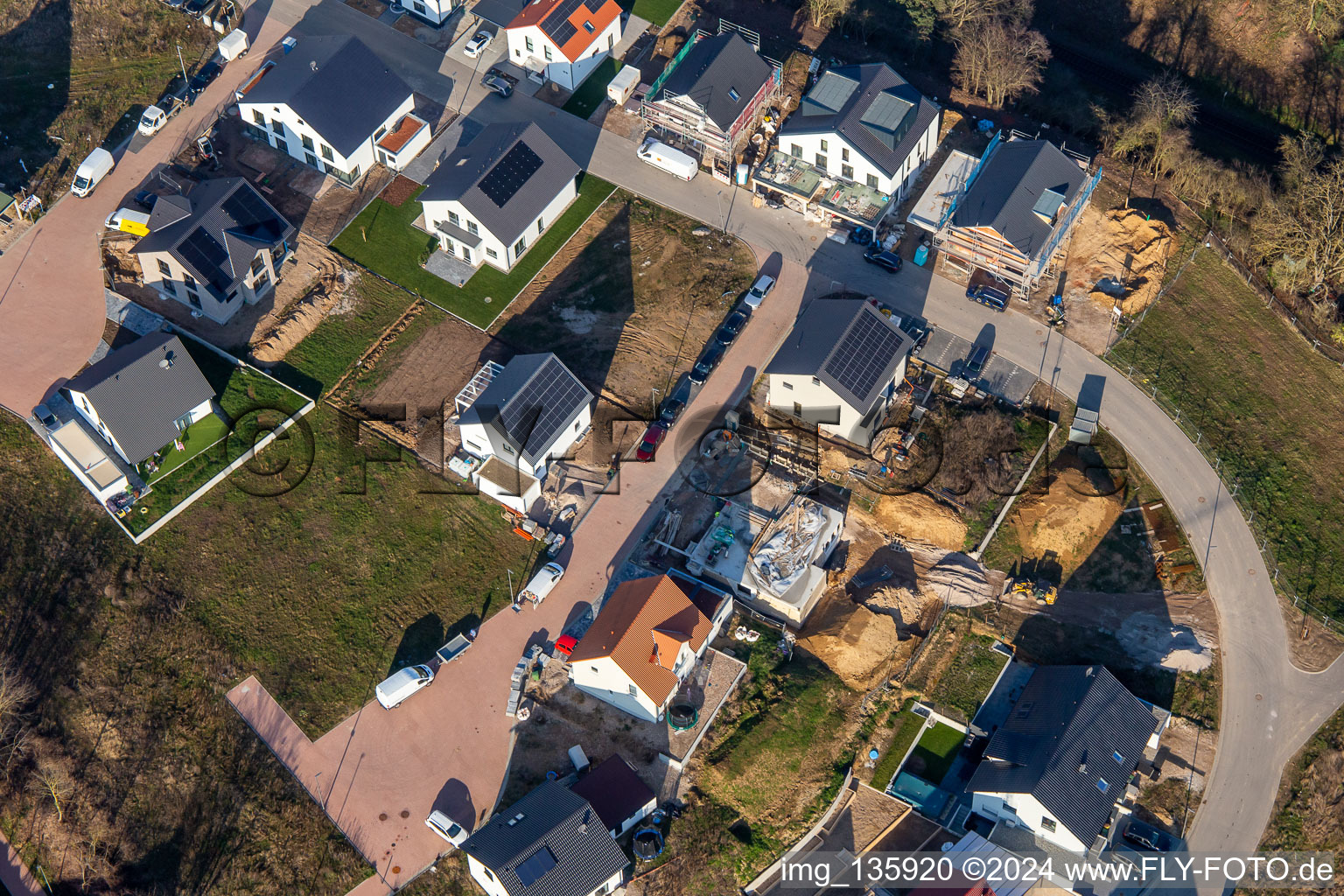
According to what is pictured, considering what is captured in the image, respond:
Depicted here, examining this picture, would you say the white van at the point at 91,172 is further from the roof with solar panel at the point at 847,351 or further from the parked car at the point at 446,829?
the parked car at the point at 446,829

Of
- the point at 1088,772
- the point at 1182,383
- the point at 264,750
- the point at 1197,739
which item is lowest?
the point at 264,750

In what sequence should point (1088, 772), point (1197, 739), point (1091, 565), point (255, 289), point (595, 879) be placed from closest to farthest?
point (595, 879), point (1088, 772), point (1197, 739), point (1091, 565), point (255, 289)

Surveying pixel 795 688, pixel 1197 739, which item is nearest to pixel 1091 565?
pixel 1197 739

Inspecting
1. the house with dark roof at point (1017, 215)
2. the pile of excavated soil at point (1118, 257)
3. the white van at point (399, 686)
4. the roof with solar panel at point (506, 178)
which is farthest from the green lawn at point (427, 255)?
the pile of excavated soil at point (1118, 257)

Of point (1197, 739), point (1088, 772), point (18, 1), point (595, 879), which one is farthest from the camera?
point (18, 1)

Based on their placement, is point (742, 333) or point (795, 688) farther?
point (742, 333)

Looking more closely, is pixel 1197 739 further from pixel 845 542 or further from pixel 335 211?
pixel 335 211
